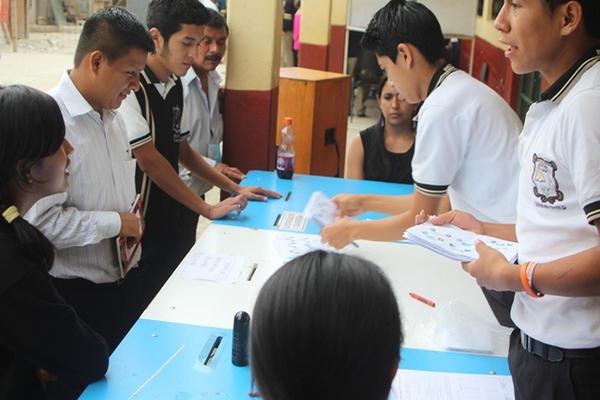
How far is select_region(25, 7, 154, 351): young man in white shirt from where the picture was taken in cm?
200

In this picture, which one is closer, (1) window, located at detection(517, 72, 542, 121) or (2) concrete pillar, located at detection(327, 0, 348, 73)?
(1) window, located at detection(517, 72, 542, 121)

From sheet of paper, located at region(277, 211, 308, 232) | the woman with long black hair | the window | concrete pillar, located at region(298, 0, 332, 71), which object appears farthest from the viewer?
concrete pillar, located at region(298, 0, 332, 71)

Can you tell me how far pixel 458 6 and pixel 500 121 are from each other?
20.4ft

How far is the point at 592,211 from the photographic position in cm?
117

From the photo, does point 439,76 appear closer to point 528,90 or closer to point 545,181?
point 545,181

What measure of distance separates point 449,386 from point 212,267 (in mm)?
881

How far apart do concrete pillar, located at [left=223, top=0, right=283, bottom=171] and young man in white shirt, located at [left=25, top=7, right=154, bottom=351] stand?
1.55m

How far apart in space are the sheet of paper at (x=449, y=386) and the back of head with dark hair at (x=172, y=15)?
1.77 metres

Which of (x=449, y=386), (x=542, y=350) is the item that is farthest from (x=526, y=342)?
(x=449, y=386)

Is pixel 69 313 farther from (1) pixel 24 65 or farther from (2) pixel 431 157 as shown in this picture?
(1) pixel 24 65

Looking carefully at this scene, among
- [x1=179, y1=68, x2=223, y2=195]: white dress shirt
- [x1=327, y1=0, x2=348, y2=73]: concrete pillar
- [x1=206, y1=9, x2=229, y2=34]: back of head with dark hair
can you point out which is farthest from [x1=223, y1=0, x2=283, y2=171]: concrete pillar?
[x1=327, y1=0, x2=348, y2=73]: concrete pillar

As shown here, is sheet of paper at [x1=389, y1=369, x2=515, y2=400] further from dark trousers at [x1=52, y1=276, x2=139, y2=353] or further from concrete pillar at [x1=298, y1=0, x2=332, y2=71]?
concrete pillar at [x1=298, y1=0, x2=332, y2=71]

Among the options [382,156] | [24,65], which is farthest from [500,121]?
[24,65]

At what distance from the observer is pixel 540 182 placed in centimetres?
129
